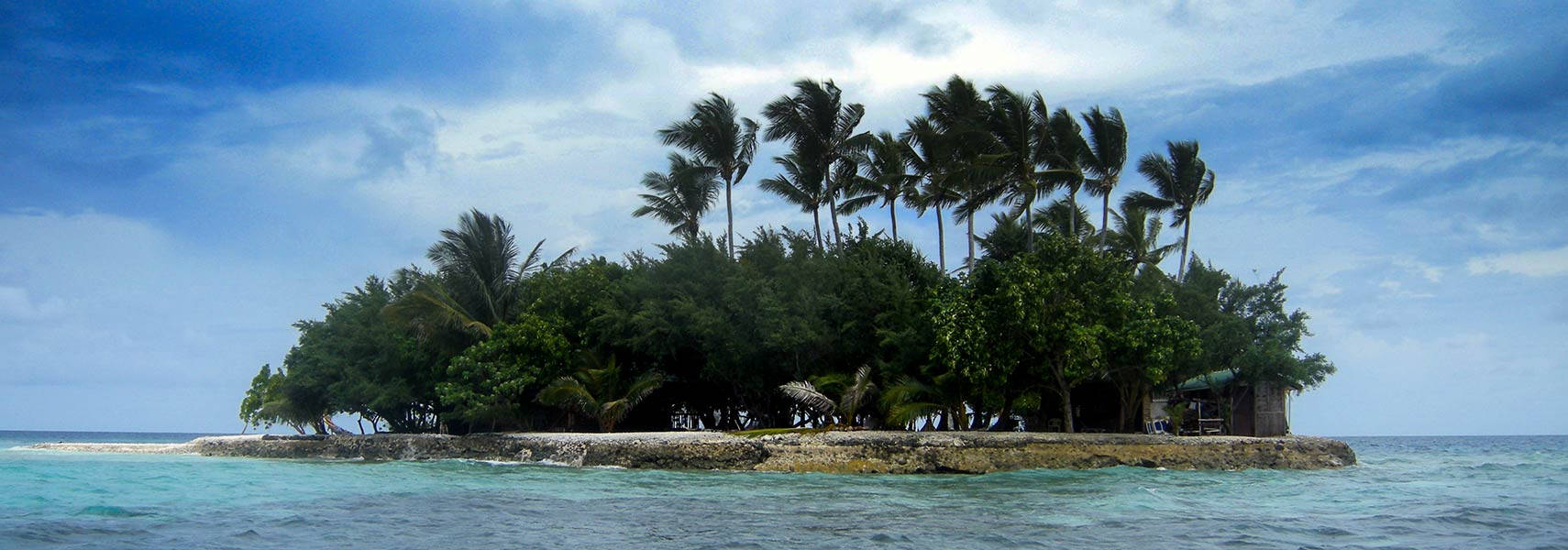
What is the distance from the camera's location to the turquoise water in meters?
10.0

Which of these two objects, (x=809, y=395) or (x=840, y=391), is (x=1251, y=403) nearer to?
(x=840, y=391)

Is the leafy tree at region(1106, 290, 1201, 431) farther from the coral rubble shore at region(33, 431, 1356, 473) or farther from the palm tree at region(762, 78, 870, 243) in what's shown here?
the palm tree at region(762, 78, 870, 243)

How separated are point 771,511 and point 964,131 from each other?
17.2 metres

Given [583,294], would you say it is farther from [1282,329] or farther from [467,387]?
[1282,329]

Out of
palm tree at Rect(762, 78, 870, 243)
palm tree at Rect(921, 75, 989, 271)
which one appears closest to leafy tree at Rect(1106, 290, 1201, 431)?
palm tree at Rect(921, 75, 989, 271)

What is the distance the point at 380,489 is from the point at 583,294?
12690 millimetres

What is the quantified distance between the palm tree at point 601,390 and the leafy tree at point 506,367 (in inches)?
24.2

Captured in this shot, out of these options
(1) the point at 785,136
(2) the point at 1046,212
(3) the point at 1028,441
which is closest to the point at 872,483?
(3) the point at 1028,441

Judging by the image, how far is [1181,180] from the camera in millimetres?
30984

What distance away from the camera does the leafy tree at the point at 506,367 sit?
2641 centimetres

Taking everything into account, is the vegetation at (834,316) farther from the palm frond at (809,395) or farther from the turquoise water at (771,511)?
the turquoise water at (771,511)

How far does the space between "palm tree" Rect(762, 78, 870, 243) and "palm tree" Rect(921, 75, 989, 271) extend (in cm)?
249

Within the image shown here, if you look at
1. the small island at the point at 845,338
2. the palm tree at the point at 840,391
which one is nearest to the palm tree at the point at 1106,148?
the small island at the point at 845,338

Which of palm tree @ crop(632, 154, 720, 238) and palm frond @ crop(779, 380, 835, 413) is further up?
palm tree @ crop(632, 154, 720, 238)
